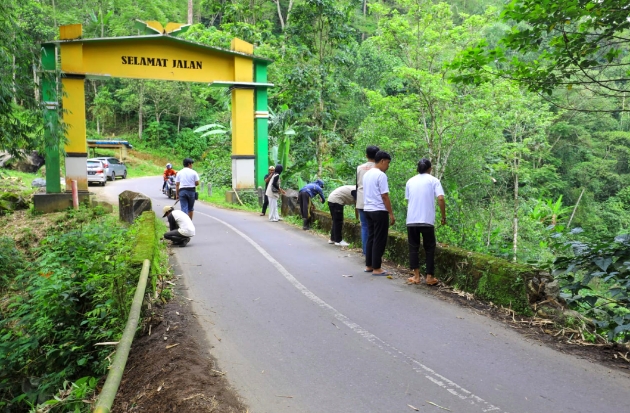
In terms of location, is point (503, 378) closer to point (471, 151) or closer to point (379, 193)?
point (379, 193)

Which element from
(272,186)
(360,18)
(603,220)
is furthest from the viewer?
(360,18)

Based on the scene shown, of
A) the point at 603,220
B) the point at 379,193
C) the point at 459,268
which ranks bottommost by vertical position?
the point at 603,220

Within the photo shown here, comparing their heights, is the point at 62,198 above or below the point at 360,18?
below

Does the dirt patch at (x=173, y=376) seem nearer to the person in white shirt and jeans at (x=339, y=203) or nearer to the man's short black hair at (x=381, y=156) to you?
the man's short black hair at (x=381, y=156)

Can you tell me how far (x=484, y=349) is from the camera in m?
5.07

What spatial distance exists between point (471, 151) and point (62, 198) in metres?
15.8

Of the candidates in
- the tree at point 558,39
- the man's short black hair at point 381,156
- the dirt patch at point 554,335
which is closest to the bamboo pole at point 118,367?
the dirt patch at point 554,335

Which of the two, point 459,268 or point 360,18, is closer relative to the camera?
point 459,268

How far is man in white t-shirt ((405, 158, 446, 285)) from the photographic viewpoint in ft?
24.2

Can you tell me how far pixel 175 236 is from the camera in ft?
36.4

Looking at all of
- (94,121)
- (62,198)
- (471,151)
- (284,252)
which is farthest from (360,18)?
(284,252)

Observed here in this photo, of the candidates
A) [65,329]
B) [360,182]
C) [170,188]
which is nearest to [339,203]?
[360,182]

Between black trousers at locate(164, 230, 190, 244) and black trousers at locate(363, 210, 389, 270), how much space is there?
4.66 metres

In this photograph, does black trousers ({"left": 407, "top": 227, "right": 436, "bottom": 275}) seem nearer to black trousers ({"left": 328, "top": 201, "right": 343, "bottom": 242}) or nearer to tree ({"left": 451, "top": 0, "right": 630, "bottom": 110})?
tree ({"left": 451, "top": 0, "right": 630, "bottom": 110})
